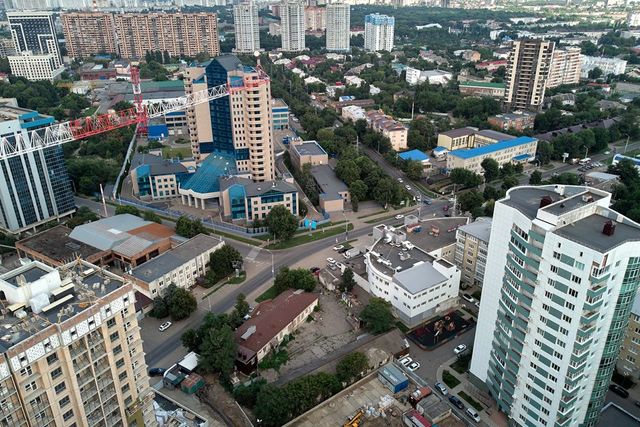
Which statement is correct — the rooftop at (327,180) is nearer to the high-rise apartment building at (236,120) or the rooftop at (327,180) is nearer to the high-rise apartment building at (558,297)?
the high-rise apartment building at (236,120)

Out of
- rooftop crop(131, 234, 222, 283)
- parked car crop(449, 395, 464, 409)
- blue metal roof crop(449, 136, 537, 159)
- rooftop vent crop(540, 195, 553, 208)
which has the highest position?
rooftop vent crop(540, 195, 553, 208)

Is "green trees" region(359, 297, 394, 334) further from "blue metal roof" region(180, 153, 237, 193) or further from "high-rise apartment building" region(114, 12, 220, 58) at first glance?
"high-rise apartment building" region(114, 12, 220, 58)

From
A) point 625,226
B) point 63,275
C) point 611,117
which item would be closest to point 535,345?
point 625,226

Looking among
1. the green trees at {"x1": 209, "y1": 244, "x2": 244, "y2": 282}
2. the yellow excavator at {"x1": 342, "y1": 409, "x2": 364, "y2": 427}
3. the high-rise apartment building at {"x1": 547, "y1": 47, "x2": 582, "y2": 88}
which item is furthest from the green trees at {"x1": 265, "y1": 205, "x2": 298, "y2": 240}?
the high-rise apartment building at {"x1": 547, "y1": 47, "x2": 582, "y2": 88}

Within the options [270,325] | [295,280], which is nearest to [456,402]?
[270,325]

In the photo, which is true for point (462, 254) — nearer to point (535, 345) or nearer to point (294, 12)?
point (535, 345)

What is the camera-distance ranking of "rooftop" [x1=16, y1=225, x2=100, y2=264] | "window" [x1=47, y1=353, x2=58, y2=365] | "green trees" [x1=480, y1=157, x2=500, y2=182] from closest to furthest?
1. "window" [x1=47, y1=353, x2=58, y2=365]
2. "rooftop" [x1=16, y1=225, x2=100, y2=264]
3. "green trees" [x1=480, y1=157, x2=500, y2=182]

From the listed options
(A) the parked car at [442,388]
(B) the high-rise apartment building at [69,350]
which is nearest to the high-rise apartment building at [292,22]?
(A) the parked car at [442,388]
